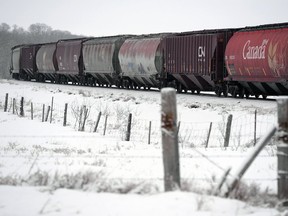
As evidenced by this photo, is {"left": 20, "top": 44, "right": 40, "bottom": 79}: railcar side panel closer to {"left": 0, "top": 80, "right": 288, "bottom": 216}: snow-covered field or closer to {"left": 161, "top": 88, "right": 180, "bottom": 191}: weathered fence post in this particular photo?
{"left": 0, "top": 80, "right": 288, "bottom": 216}: snow-covered field

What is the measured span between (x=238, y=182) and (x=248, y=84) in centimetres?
1920

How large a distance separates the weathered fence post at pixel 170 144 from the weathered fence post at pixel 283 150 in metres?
1.23

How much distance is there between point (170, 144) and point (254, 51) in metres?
17.6

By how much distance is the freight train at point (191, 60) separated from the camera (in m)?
21.4

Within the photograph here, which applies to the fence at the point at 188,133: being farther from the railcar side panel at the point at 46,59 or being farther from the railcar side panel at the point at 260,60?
the railcar side panel at the point at 46,59

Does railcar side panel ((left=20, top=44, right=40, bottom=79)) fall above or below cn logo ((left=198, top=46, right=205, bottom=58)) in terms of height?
above

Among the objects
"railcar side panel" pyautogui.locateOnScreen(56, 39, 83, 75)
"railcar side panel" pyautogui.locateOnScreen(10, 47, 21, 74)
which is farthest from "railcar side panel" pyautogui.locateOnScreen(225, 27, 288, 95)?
"railcar side panel" pyautogui.locateOnScreen(10, 47, 21, 74)

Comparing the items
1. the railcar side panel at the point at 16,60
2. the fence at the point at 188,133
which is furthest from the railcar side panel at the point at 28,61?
the fence at the point at 188,133

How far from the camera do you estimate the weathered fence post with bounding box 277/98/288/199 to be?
5.38 meters

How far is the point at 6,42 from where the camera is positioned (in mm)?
126375

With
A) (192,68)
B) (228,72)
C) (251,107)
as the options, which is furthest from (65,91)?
(251,107)

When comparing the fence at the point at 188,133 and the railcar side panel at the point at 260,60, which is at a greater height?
the railcar side panel at the point at 260,60

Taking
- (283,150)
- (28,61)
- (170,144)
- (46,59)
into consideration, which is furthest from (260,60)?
(28,61)

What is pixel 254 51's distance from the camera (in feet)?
72.0
